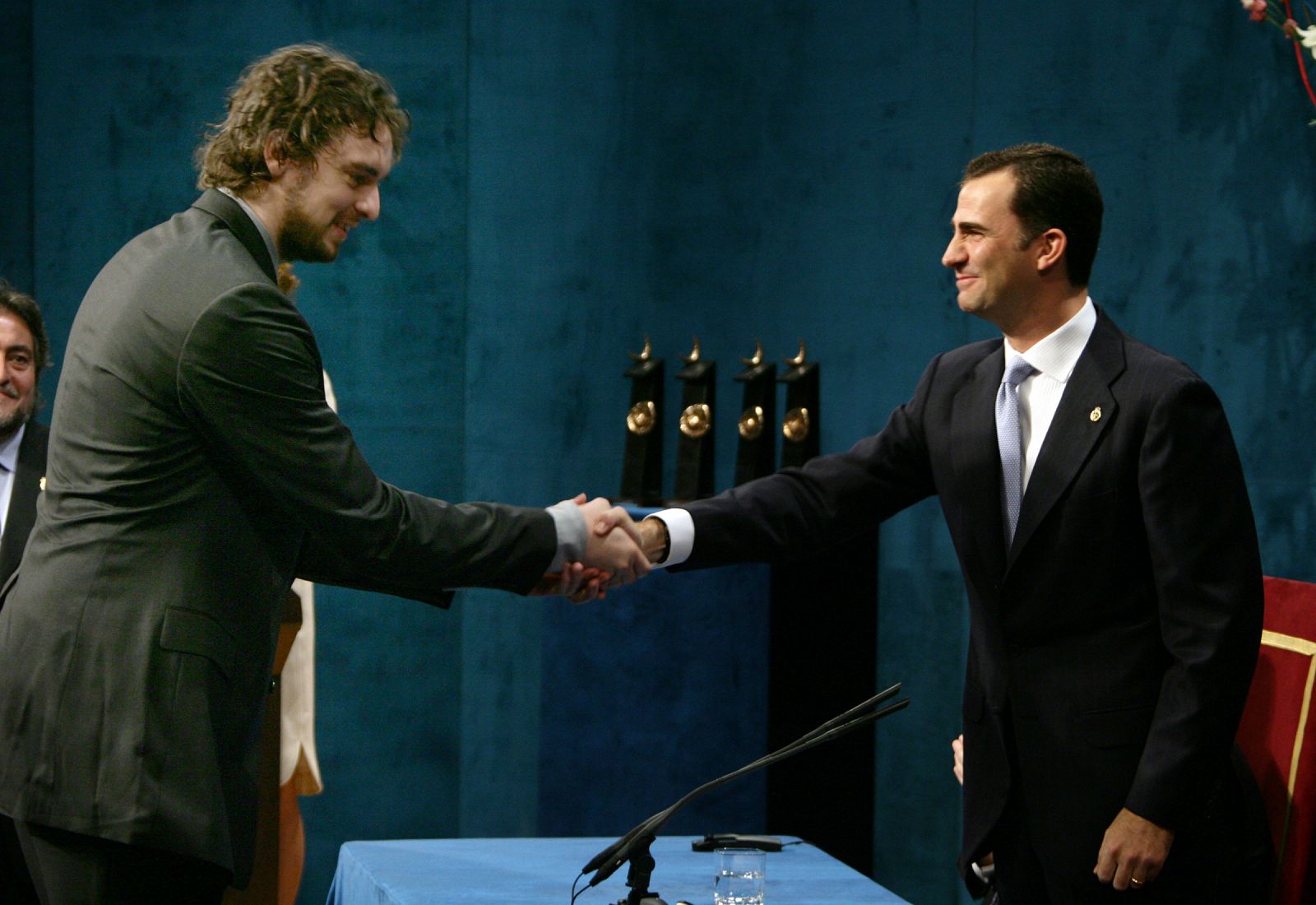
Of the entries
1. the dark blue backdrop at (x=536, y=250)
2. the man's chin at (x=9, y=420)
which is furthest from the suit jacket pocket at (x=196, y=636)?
the dark blue backdrop at (x=536, y=250)

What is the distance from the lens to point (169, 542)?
1.89 m

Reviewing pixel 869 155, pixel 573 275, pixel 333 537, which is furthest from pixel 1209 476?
pixel 573 275

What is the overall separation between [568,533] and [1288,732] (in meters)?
1.32

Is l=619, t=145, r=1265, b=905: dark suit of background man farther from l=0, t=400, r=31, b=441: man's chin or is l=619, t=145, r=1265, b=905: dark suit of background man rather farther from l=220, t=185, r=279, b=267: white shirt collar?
l=0, t=400, r=31, b=441: man's chin

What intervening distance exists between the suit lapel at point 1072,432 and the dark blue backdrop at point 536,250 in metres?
1.85

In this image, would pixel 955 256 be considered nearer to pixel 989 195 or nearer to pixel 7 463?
pixel 989 195

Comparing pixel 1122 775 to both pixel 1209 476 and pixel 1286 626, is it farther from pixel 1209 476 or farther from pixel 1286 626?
pixel 1286 626

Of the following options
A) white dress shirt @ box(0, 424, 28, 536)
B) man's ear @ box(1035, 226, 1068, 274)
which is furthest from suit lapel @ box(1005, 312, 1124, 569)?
white dress shirt @ box(0, 424, 28, 536)

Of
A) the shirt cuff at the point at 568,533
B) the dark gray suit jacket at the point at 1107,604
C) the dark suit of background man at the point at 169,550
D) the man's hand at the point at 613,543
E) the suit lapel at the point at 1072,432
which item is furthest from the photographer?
the man's hand at the point at 613,543

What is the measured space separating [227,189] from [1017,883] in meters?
1.61

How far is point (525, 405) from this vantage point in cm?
476

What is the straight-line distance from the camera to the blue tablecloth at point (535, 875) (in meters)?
2.32

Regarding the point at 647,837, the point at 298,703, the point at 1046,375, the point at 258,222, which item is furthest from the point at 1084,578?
the point at 298,703

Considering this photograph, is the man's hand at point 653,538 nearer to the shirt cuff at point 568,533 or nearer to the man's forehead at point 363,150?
the shirt cuff at point 568,533
